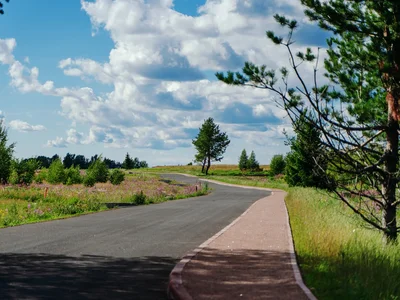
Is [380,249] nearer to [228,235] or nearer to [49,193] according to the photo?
[228,235]

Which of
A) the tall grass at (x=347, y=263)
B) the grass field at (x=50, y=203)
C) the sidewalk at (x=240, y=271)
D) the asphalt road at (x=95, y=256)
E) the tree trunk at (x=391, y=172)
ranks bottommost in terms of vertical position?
the grass field at (x=50, y=203)

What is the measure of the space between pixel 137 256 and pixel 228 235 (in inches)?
144

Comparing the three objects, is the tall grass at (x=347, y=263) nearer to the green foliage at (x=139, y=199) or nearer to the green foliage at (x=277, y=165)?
the green foliage at (x=139, y=199)

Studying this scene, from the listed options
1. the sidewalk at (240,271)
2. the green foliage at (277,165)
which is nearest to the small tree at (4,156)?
the sidewalk at (240,271)

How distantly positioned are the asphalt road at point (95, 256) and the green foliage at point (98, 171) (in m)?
26.2

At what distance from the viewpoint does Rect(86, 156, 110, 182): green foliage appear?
44688mm

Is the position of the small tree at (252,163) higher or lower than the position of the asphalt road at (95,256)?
higher

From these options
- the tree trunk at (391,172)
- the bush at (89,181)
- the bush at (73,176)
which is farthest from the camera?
the bush at (73,176)

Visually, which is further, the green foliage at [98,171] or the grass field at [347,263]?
the green foliage at [98,171]

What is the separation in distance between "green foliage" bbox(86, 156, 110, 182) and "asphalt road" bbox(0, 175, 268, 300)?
2619 centimetres

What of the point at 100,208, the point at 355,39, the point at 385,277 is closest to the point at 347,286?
the point at 385,277

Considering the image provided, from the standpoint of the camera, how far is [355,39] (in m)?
12.2

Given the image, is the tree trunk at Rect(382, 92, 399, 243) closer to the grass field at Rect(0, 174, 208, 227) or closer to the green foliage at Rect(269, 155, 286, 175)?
the grass field at Rect(0, 174, 208, 227)

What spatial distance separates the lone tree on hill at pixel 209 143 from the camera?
104125mm
